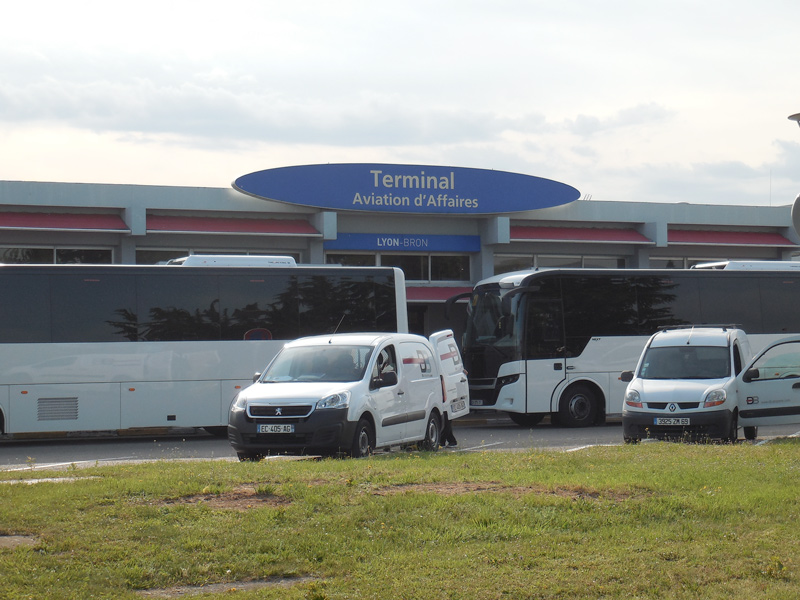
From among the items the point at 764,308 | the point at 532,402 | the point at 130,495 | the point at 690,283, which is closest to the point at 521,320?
the point at 532,402

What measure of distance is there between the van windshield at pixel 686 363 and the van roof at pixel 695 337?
0.25 ft

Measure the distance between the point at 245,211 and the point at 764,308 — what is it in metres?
14.6

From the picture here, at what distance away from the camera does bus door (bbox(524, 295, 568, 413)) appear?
2188 cm

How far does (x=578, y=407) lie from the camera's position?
22203 mm

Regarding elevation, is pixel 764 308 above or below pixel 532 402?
above

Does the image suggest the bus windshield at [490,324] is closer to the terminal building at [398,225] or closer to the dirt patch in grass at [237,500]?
the terminal building at [398,225]

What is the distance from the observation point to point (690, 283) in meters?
24.0

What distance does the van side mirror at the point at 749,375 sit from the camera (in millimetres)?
16609

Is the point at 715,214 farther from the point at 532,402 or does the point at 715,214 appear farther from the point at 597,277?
the point at 532,402

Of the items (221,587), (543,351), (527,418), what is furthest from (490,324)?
(221,587)

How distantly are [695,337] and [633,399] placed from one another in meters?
1.92

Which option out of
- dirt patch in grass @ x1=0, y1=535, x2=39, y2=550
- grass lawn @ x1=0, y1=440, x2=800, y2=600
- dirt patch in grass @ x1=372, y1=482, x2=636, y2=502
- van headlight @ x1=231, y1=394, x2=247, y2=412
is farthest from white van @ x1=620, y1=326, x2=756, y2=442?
dirt patch in grass @ x1=0, y1=535, x2=39, y2=550

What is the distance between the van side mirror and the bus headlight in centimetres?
188

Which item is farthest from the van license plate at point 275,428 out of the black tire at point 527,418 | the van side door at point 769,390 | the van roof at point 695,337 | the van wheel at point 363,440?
the black tire at point 527,418
